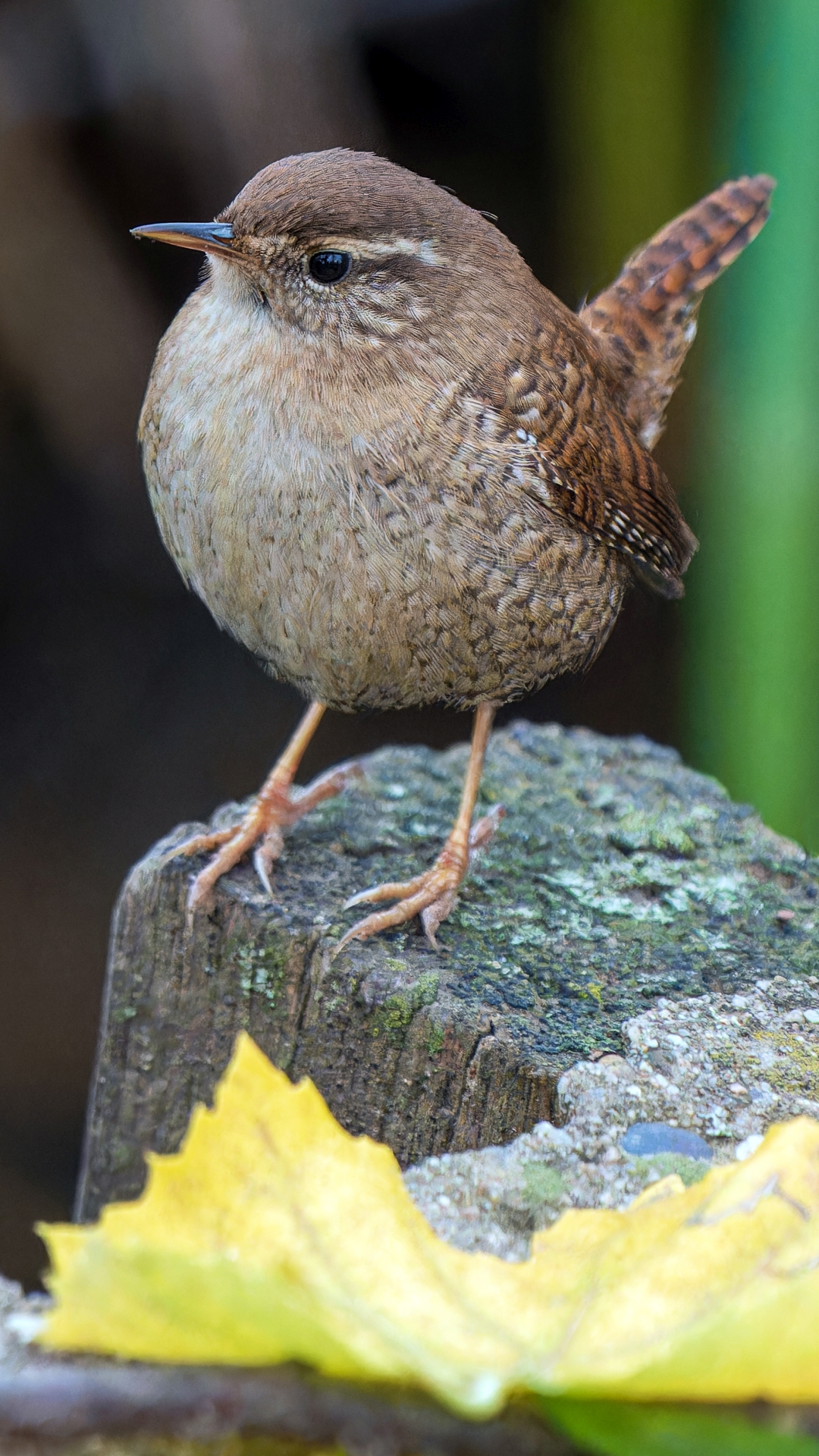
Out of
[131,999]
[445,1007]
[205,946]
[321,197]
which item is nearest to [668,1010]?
[445,1007]

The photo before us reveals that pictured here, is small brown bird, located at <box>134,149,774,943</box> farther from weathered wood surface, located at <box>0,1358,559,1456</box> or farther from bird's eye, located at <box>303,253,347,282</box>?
weathered wood surface, located at <box>0,1358,559,1456</box>

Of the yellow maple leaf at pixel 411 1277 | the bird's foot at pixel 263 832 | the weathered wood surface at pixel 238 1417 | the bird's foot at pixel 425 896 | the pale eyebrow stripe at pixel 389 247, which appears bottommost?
the weathered wood surface at pixel 238 1417

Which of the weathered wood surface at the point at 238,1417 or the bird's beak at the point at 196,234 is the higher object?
the bird's beak at the point at 196,234

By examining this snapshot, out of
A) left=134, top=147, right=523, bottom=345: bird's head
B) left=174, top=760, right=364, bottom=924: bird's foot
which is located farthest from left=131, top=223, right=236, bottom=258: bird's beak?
left=174, top=760, right=364, bottom=924: bird's foot

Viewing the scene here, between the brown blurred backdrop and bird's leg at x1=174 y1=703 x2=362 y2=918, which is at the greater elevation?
the brown blurred backdrop

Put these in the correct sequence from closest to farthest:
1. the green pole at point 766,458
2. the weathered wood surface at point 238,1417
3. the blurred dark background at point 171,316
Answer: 1. the weathered wood surface at point 238,1417
2. the blurred dark background at point 171,316
3. the green pole at point 766,458

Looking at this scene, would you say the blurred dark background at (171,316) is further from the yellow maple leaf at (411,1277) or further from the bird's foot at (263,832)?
the yellow maple leaf at (411,1277)

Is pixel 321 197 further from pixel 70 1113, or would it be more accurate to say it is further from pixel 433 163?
pixel 70 1113

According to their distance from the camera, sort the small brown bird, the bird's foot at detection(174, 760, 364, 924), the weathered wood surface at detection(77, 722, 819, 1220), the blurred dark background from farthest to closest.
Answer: the blurred dark background, the bird's foot at detection(174, 760, 364, 924), the small brown bird, the weathered wood surface at detection(77, 722, 819, 1220)

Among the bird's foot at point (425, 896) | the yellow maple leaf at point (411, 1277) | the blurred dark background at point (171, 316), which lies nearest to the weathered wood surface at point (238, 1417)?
the yellow maple leaf at point (411, 1277)
